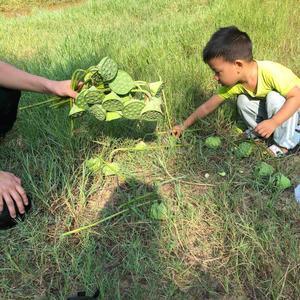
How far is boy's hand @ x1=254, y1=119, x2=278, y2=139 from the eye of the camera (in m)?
2.07

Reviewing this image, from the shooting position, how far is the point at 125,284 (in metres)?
1.52

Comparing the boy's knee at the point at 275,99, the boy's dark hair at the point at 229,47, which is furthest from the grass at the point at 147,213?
the boy's dark hair at the point at 229,47

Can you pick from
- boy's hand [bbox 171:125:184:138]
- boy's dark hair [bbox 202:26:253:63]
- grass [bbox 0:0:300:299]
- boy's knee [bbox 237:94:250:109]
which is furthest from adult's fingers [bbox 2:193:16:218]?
boy's knee [bbox 237:94:250:109]

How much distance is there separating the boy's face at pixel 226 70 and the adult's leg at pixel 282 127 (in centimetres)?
21

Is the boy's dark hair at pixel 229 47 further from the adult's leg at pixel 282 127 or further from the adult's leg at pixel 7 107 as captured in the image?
the adult's leg at pixel 7 107

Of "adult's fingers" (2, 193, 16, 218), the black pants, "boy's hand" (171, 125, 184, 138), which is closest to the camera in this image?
"adult's fingers" (2, 193, 16, 218)

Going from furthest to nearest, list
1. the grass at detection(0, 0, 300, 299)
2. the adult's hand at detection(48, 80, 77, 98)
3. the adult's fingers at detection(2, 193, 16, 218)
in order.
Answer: the adult's hand at detection(48, 80, 77, 98), the adult's fingers at detection(2, 193, 16, 218), the grass at detection(0, 0, 300, 299)

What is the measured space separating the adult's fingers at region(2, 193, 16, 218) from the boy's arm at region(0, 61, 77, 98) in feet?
1.57

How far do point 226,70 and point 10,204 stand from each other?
45.4 inches

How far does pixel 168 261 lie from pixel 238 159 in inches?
29.0

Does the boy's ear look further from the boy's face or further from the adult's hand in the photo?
the adult's hand

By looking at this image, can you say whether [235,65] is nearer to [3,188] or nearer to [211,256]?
[211,256]

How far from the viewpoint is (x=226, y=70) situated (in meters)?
2.08

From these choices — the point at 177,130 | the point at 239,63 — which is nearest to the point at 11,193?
the point at 177,130
